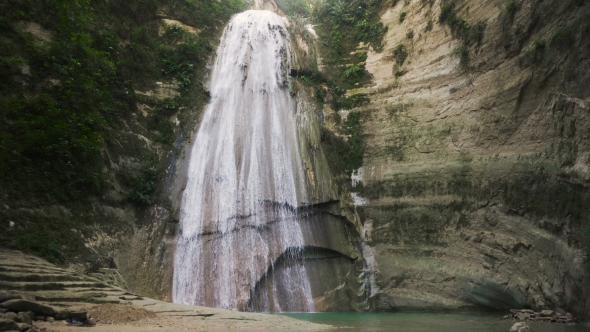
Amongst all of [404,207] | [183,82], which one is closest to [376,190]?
[404,207]

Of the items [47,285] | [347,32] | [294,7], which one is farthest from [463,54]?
[294,7]

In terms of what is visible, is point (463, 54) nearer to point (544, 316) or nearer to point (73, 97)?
point (544, 316)

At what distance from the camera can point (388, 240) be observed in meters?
13.4

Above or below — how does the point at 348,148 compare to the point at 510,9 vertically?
below

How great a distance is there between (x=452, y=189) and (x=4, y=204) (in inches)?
492

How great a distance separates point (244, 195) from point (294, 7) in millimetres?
21800

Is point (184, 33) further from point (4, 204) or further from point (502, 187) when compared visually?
point (502, 187)

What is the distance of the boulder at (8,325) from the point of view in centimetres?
412

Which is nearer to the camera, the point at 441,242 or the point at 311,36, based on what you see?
the point at 441,242

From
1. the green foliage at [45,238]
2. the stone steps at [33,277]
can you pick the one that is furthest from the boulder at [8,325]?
the green foliage at [45,238]

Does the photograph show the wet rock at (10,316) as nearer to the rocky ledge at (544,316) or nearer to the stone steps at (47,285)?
the stone steps at (47,285)

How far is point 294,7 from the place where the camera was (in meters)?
30.0

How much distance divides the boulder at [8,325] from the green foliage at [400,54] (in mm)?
15080

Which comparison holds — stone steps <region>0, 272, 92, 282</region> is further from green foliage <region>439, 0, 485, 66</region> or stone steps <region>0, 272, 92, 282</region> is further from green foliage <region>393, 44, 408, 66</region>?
green foliage <region>393, 44, 408, 66</region>
